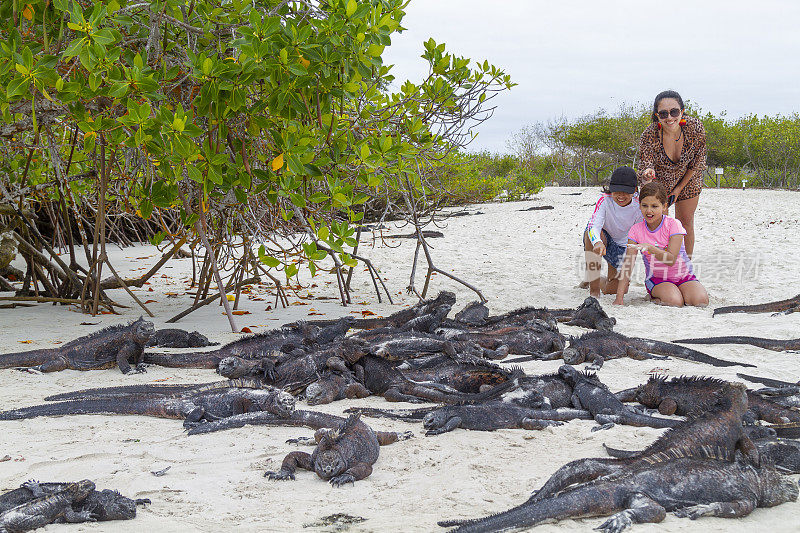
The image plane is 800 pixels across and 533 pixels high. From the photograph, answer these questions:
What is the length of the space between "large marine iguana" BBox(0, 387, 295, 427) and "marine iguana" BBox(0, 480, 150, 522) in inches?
35.5

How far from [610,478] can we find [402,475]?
2.30ft

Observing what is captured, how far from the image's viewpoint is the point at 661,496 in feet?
6.05

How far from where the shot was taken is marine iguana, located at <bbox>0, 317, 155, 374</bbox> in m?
3.62

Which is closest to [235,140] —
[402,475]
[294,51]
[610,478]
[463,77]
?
[294,51]

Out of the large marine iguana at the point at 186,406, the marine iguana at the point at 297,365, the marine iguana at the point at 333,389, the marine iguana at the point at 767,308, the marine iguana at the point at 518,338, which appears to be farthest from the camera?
the marine iguana at the point at 767,308

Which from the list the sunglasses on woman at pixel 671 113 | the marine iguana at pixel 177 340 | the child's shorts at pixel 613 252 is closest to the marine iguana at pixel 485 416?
the marine iguana at pixel 177 340

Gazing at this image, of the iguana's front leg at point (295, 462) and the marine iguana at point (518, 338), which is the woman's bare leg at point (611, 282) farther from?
the iguana's front leg at point (295, 462)

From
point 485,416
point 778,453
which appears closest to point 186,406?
point 485,416

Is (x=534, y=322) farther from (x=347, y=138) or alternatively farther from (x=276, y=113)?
(x=276, y=113)

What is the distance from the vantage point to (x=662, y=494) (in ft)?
6.07

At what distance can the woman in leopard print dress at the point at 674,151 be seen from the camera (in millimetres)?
5730

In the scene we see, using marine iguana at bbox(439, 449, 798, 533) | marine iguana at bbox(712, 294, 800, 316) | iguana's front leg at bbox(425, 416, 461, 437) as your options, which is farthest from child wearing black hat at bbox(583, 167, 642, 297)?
marine iguana at bbox(439, 449, 798, 533)

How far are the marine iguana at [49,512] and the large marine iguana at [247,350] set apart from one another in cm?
184

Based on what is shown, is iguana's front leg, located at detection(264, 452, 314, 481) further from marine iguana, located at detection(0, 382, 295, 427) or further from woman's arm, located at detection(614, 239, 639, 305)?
woman's arm, located at detection(614, 239, 639, 305)
